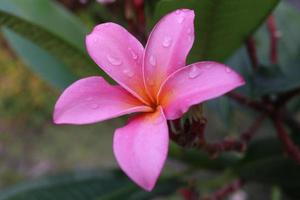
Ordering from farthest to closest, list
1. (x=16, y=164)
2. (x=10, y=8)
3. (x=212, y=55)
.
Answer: (x=16, y=164)
(x=10, y=8)
(x=212, y=55)

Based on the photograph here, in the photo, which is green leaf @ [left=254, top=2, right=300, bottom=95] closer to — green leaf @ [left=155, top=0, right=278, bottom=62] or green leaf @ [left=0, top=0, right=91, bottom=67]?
green leaf @ [left=155, top=0, right=278, bottom=62]

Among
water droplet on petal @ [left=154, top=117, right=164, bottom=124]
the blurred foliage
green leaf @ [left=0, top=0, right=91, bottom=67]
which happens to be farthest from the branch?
water droplet on petal @ [left=154, top=117, right=164, bottom=124]

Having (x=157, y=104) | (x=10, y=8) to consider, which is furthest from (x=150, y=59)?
(x=10, y=8)

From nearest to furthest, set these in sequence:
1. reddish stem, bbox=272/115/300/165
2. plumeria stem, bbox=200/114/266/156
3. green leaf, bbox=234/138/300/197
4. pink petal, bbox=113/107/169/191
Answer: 1. pink petal, bbox=113/107/169/191
2. plumeria stem, bbox=200/114/266/156
3. reddish stem, bbox=272/115/300/165
4. green leaf, bbox=234/138/300/197

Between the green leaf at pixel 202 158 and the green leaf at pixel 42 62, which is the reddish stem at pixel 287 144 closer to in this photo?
the green leaf at pixel 202 158

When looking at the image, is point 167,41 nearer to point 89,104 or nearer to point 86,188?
point 89,104

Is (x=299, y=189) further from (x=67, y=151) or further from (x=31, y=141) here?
(x=31, y=141)

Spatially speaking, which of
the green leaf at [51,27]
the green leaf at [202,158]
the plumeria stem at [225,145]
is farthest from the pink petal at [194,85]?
the green leaf at [202,158]
